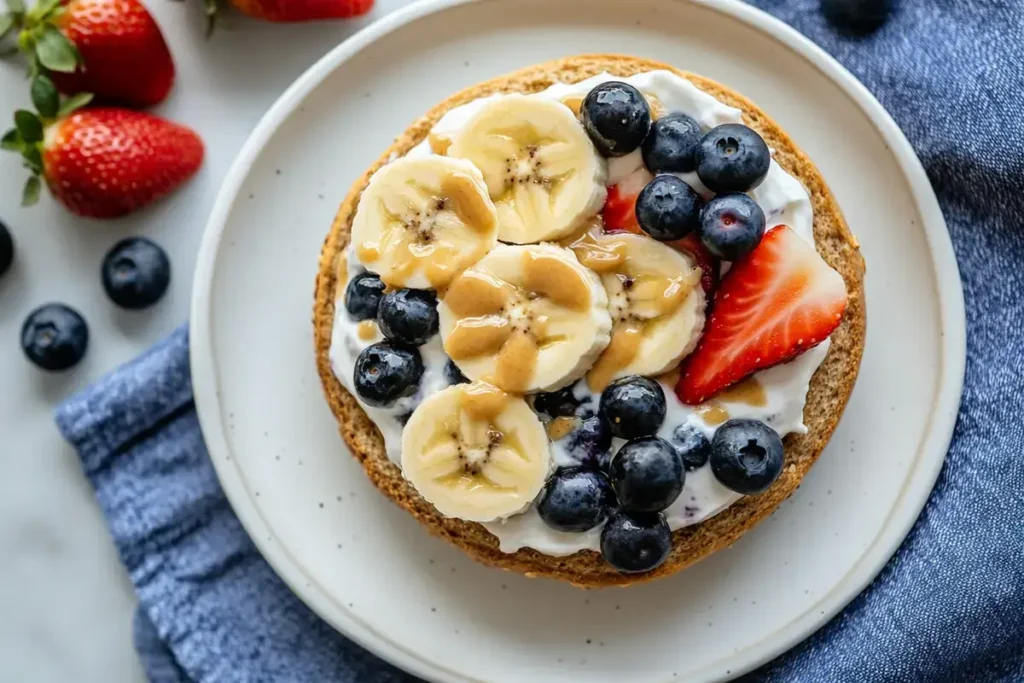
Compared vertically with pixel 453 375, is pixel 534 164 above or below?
above

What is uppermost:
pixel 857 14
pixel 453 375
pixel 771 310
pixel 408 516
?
pixel 857 14

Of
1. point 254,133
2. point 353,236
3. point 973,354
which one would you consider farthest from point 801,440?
point 254,133

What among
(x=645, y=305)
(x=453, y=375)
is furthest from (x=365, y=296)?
(x=645, y=305)

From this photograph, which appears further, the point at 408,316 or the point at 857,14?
the point at 857,14

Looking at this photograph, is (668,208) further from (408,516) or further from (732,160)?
(408,516)

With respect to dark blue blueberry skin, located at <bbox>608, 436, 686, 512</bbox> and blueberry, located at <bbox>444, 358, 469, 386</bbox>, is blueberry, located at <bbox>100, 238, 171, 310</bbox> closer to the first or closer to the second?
blueberry, located at <bbox>444, 358, 469, 386</bbox>

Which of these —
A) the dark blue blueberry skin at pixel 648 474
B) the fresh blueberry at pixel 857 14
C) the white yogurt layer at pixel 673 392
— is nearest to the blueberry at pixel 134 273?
the white yogurt layer at pixel 673 392

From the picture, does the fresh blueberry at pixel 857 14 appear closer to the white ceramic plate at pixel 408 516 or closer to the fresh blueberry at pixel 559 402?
the white ceramic plate at pixel 408 516
